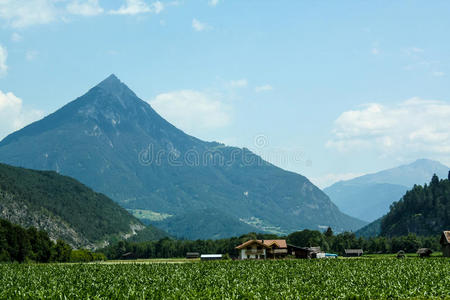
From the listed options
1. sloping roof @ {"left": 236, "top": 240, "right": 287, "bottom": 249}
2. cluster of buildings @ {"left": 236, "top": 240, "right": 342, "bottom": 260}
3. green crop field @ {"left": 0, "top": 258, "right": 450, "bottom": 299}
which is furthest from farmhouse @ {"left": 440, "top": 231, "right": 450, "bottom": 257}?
green crop field @ {"left": 0, "top": 258, "right": 450, "bottom": 299}

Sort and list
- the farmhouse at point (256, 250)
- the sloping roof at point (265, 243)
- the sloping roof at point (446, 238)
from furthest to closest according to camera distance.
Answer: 1. the sloping roof at point (265, 243)
2. the farmhouse at point (256, 250)
3. the sloping roof at point (446, 238)

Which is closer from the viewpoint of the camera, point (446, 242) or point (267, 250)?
point (446, 242)

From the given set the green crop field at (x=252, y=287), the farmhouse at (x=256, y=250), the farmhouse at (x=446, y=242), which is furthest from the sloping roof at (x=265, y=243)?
the green crop field at (x=252, y=287)

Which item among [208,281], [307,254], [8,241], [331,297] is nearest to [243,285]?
[208,281]

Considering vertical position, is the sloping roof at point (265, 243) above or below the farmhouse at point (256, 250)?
above

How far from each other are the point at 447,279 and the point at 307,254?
83374 millimetres

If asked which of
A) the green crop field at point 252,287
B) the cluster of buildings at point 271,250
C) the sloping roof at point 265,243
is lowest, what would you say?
the green crop field at point 252,287

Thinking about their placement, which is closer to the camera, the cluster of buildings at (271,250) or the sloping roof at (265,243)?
the cluster of buildings at (271,250)

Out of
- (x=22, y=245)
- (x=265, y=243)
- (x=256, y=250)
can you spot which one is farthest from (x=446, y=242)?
(x=22, y=245)

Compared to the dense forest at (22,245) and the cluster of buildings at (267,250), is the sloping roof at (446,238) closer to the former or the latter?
the cluster of buildings at (267,250)

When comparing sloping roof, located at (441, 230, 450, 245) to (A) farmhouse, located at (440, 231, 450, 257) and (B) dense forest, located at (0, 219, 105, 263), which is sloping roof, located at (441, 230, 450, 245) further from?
(B) dense forest, located at (0, 219, 105, 263)

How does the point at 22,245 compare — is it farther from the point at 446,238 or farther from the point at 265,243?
the point at 446,238

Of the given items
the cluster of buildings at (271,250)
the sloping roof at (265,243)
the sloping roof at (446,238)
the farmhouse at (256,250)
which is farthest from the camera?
the sloping roof at (265,243)

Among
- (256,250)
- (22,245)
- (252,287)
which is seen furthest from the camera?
(22,245)
